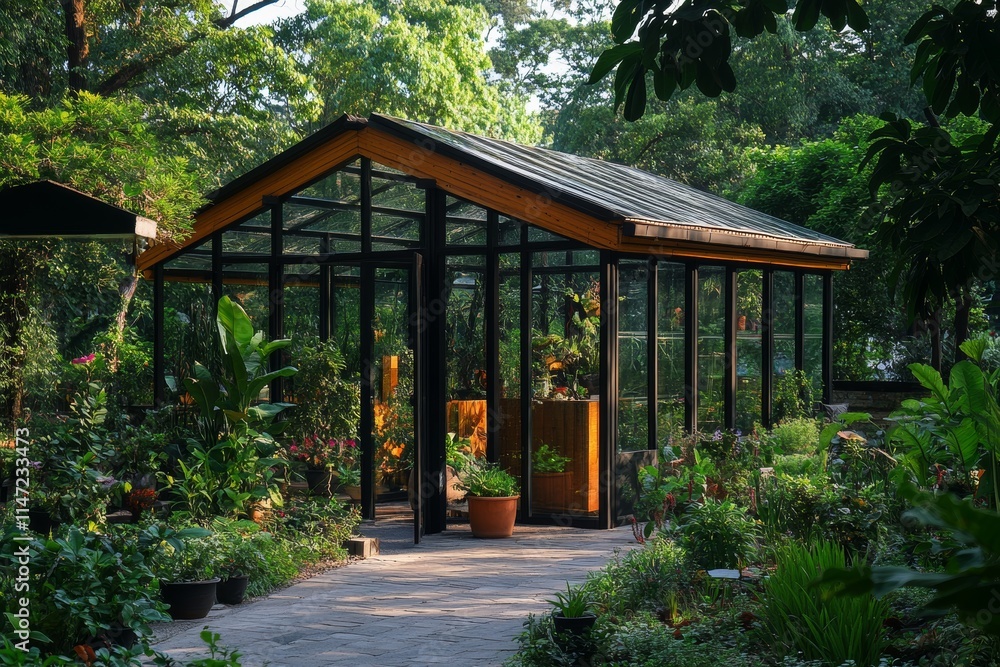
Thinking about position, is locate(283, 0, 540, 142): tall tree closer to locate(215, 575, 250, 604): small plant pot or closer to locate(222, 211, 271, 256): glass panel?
locate(222, 211, 271, 256): glass panel

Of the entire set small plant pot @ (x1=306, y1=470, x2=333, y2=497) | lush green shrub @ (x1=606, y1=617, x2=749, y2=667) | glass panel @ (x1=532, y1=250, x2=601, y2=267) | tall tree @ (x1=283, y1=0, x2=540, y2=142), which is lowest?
lush green shrub @ (x1=606, y1=617, x2=749, y2=667)

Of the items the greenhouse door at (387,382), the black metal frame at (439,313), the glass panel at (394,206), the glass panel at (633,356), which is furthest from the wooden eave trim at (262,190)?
the glass panel at (633,356)

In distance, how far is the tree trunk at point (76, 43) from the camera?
57.2 ft

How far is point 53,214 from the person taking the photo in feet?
18.8

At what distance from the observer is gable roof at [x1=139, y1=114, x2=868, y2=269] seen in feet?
31.8

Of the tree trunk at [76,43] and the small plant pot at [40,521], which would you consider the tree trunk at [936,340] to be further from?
the tree trunk at [76,43]

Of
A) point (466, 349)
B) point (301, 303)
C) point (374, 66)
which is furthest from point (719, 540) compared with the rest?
point (374, 66)

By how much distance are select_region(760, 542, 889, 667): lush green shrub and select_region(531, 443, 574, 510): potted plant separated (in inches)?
208

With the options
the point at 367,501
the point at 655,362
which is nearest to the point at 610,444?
the point at 655,362

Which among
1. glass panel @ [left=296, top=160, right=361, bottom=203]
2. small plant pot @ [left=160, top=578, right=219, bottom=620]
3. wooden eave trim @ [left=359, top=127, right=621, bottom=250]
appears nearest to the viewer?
small plant pot @ [left=160, top=578, right=219, bottom=620]

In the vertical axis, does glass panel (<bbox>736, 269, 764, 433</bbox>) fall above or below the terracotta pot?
above

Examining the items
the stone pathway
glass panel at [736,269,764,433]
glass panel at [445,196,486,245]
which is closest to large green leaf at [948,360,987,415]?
the stone pathway

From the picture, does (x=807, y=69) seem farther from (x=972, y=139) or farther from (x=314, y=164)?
(x=972, y=139)

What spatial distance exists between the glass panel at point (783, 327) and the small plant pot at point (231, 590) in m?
8.28
